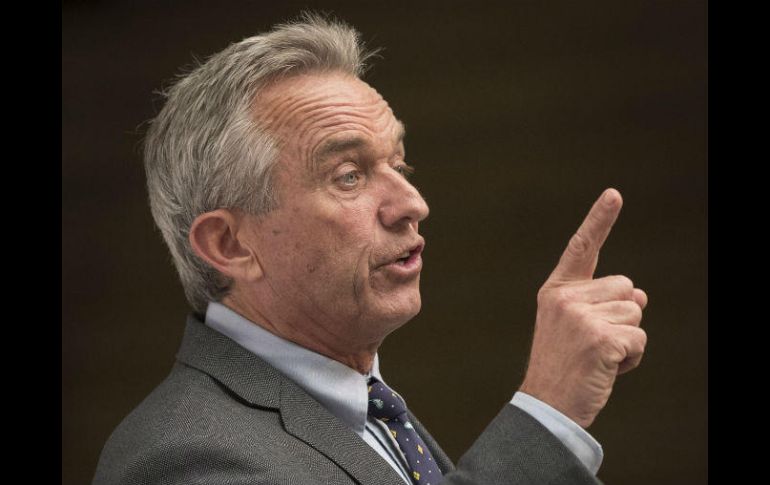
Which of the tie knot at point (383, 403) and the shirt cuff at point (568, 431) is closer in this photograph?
the shirt cuff at point (568, 431)

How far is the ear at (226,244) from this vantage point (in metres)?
1.93

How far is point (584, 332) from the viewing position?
1.67 m

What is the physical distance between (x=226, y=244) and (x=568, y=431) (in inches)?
26.2

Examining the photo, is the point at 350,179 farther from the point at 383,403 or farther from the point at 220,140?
the point at 383,403


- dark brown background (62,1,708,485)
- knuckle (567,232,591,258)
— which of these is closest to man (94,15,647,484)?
knuckle (567,232,591,258)

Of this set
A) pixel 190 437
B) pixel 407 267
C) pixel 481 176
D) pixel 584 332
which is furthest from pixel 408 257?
pixel 481 176

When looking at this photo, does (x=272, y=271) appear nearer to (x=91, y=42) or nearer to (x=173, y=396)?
(x=173, y=396)

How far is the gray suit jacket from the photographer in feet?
5.31

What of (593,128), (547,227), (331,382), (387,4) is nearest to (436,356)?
(547,227)

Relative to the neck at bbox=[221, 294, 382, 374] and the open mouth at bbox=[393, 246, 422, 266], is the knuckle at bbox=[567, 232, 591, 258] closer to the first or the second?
the open mouth at bbox=[393, 246, 422, 266]

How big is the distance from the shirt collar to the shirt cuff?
0.33 m

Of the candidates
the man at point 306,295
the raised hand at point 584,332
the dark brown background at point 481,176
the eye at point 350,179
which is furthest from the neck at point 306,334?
the dark brown background at point 481,176

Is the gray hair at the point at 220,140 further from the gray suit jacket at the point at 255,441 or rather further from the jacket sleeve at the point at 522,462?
the jacket sleeve at the point at 522,462

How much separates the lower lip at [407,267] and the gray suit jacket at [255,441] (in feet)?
0.81
